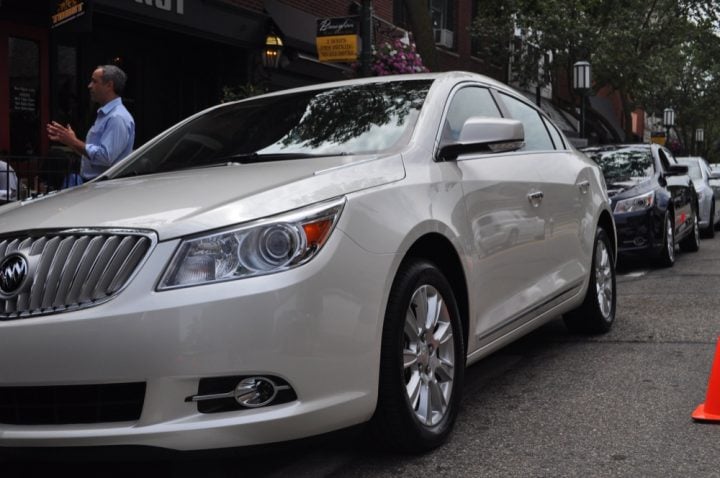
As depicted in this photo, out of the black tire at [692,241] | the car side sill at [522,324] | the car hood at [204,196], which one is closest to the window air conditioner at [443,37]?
the black tire at [692,241]

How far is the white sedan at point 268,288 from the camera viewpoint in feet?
10.0

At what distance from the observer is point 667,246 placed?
11266 mm

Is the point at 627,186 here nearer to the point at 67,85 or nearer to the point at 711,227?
the point at 711,227

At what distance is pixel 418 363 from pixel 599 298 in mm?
2993

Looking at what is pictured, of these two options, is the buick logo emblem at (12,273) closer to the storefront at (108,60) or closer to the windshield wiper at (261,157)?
the windshield wiper at (261,157)

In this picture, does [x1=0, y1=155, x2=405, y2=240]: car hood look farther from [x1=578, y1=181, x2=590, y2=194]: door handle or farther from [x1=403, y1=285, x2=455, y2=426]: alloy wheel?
[x1=578, y1=181, x2=590, y2=194]: door handle

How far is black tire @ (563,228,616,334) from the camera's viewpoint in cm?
636

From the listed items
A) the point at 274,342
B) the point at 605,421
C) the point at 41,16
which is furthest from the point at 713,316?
the point at 41,16

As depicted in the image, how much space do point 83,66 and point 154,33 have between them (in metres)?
1.59

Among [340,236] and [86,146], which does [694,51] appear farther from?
[340,236]

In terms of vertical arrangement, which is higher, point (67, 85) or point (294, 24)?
point (294, 24)

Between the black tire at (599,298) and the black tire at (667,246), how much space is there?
4.64 m

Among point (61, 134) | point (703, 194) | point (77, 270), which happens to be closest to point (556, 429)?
point (77, 270)

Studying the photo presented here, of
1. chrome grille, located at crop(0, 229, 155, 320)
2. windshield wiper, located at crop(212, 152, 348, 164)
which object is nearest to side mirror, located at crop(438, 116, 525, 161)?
windshield wiper, located at crop(212, 152, 348, 164)
